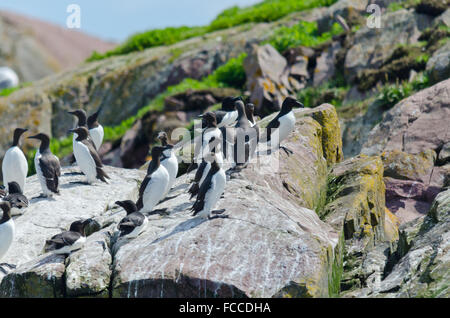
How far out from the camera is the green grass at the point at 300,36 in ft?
74.4

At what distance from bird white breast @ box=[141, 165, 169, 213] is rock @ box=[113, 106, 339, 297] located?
0.73ft

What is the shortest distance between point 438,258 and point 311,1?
19365mm

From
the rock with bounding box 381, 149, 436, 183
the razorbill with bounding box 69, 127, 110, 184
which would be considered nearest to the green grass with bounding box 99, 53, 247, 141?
the razorbill with bounding box 69, 127, 110, 184

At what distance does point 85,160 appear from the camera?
12.6 m

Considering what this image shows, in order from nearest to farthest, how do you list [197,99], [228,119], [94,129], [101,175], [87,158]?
1. [87,158]
2. [101,175]
3. [228,119]
4. [94,129]
5. [197,99]

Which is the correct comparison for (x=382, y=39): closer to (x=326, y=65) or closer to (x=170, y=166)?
(x=326, y=65)

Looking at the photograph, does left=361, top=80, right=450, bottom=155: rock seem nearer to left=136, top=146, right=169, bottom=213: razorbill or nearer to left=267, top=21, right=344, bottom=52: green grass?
left=136, top=146, right=169, bottom=213: razorbill

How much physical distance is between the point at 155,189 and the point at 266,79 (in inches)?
401

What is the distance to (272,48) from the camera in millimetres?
20797

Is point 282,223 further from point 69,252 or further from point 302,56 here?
point 302,56

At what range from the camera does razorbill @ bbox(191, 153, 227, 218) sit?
29.6 feet

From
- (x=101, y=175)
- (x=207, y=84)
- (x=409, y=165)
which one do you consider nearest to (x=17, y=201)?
(x=101, y=175)
